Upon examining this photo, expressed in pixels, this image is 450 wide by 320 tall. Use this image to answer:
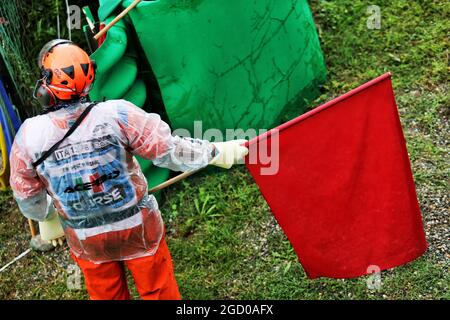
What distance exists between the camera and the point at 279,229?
4121mm

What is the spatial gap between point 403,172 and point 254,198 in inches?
53.2

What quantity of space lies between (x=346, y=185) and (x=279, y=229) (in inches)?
39.1

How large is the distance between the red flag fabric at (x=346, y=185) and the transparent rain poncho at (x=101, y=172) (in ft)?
1.28

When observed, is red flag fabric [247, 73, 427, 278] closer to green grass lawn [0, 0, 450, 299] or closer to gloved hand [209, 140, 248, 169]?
gloved hand [209, 140, 248, 169]

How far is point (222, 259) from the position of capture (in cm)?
405

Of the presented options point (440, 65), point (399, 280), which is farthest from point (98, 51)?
point (440, 65)

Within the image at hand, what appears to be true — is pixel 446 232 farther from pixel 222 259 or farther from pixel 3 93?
pixel 3 93

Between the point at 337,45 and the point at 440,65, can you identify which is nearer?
the point at 440,65

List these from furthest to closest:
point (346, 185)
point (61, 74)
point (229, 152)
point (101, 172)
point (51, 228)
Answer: point (51, 228)
point (346, 185)
point (229, 152)
point (101, 172)
point (61, 74)

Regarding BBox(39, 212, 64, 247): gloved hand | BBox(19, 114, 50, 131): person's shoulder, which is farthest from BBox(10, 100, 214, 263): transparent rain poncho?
BBox(39, 212, 64, 247): gloved hand

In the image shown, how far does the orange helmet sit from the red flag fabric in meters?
0.84

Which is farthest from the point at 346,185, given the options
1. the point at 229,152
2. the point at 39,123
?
the point at 39,123

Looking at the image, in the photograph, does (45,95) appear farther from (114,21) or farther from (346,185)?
(346,185)

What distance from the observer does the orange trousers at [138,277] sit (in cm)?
318
